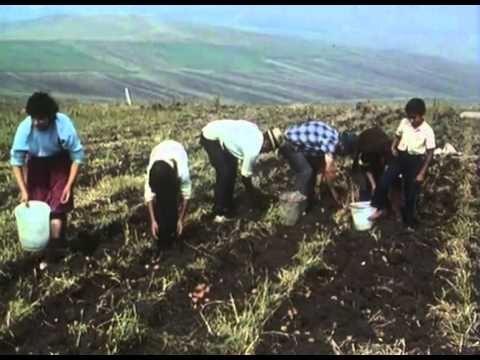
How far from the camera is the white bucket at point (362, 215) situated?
6.69 metres

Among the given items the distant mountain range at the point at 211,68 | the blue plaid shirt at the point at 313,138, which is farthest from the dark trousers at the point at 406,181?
the distant mountain range at the point at 211,68

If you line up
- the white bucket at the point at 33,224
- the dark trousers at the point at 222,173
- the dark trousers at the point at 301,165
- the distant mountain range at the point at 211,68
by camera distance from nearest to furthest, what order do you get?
the white bucket at the point at 33,224
the dark trousers at the point at 222,173
the dark trousers at the point at 301,165
the distant mountain range at the point at 211,68

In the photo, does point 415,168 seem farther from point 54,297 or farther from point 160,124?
point 160,124

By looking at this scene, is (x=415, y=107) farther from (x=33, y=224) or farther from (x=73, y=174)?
(x=33, y=224)

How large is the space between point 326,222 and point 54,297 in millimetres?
2774

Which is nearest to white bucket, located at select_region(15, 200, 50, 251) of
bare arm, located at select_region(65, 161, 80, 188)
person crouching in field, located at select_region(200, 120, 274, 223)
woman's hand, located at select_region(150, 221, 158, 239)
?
bare arm, located at select_region(65, 161, 80, 188)

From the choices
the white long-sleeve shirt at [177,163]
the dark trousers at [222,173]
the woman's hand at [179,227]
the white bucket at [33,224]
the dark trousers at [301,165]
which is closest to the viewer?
the white bucket at [33,224]

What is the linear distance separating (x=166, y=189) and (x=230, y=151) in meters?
1.07

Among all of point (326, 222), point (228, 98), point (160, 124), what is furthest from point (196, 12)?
point (326, 222)

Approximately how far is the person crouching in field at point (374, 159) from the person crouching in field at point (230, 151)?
2.88 ft

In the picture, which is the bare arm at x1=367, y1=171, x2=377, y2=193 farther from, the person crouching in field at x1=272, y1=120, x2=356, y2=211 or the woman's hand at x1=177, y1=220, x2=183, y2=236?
the woman's hand at x1=177, y1=220, x2=183, y2=236

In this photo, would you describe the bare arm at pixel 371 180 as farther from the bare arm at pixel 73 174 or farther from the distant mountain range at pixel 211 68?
the distant mountain range at pixel 211 68

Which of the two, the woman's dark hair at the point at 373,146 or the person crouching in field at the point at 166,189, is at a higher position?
the woman's dark hair at the point at 373,146
